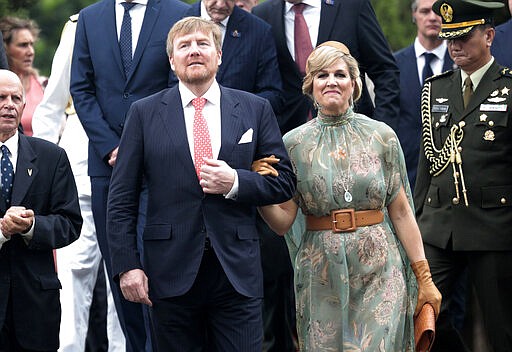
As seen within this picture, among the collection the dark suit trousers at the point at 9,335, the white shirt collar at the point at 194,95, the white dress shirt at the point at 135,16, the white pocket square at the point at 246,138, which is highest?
the white dress shirt at the point at 135,16

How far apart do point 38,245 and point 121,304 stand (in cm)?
148

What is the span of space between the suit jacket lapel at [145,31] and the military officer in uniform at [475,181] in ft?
6.10

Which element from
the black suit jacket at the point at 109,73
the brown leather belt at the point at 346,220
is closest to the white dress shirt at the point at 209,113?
the brown leather belt at the point at 346,220

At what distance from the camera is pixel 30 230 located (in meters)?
7.32

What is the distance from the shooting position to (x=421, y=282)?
305 inches

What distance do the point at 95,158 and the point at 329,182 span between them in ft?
6.05

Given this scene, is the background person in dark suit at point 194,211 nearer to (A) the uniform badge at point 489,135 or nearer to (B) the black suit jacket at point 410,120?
(A) the uniform badge at point 489,135

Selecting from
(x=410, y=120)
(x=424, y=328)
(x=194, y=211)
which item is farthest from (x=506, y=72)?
(x=194, y=211)

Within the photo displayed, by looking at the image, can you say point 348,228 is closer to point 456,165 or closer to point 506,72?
point 456,165

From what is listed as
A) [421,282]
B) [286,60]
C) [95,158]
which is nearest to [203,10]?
[286,60]

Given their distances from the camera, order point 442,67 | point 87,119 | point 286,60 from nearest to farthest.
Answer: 1. point 87,119
2. point 286,60
3. point 442,67

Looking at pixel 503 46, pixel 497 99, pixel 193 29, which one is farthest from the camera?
pixel 503 46

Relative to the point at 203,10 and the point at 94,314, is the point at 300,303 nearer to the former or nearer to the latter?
the point at 203,10

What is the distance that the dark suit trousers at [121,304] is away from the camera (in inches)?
342
